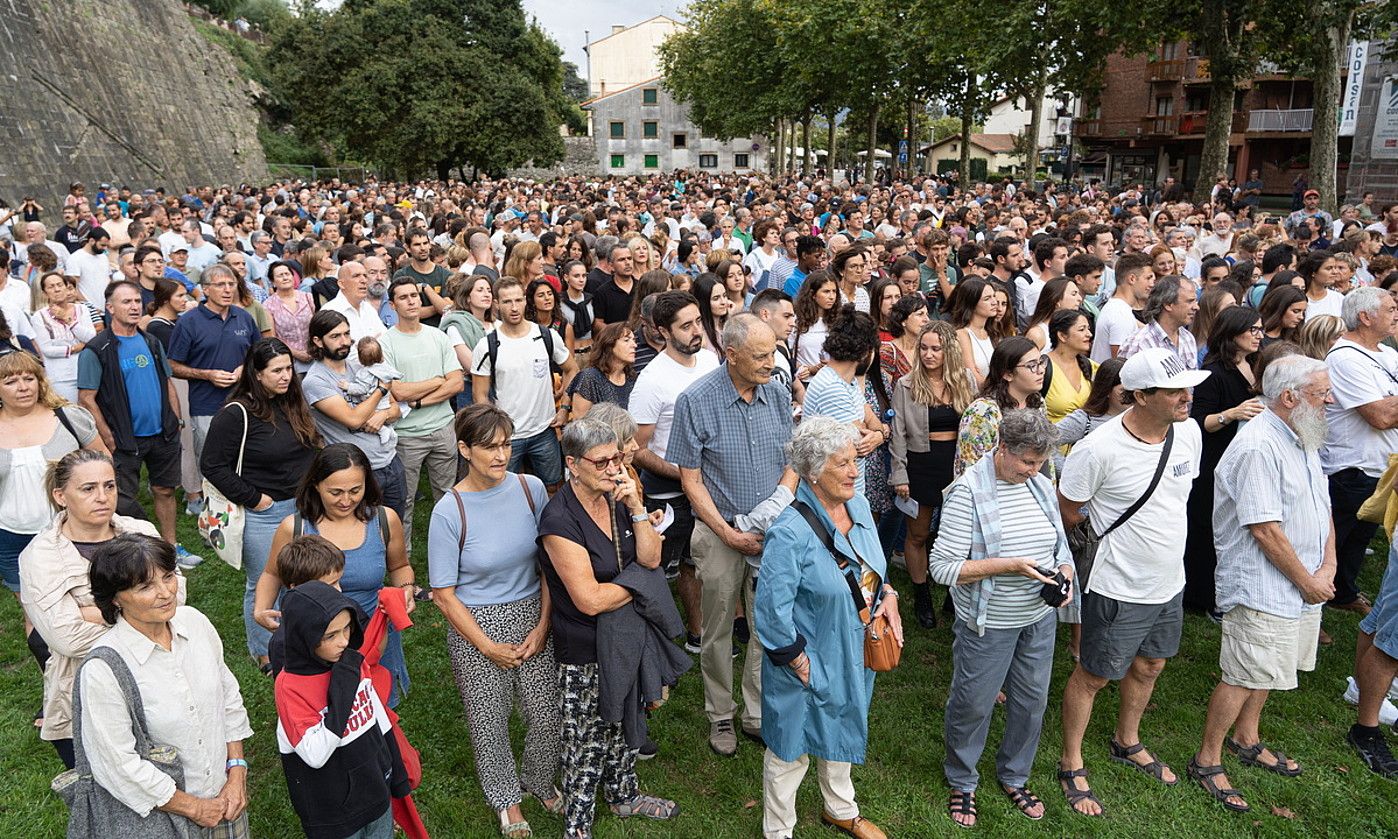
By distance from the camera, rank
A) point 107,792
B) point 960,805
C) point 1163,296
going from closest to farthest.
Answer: point 107,792, point 960,805, point 1163,296

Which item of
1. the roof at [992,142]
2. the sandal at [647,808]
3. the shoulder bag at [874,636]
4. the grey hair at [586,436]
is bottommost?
the sandal at [647,808]

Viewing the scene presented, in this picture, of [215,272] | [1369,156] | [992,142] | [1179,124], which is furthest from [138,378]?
[992,142]

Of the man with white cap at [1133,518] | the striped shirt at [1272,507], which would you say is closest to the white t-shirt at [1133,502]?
the man with white cap at [1133,518]

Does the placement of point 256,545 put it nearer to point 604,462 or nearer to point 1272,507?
point 604,462

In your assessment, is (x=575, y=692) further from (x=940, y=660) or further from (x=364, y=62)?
(x=364, y=62)

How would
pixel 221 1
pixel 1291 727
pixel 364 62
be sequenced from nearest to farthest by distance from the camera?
pixel 1291 727
pixel 364 62
pixel 221 1

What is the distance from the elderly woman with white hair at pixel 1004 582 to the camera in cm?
363

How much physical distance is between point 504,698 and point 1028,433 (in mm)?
2335

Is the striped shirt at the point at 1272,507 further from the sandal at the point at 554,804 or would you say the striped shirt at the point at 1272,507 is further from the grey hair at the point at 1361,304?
the sandal at the point at 554,804

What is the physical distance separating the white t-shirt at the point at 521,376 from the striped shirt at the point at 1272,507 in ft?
12.3

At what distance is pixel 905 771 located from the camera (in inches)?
169

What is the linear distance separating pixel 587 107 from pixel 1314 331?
79.1 meters

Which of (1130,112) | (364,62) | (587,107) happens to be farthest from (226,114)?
(587,107)

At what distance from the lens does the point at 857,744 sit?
3.54 meters
